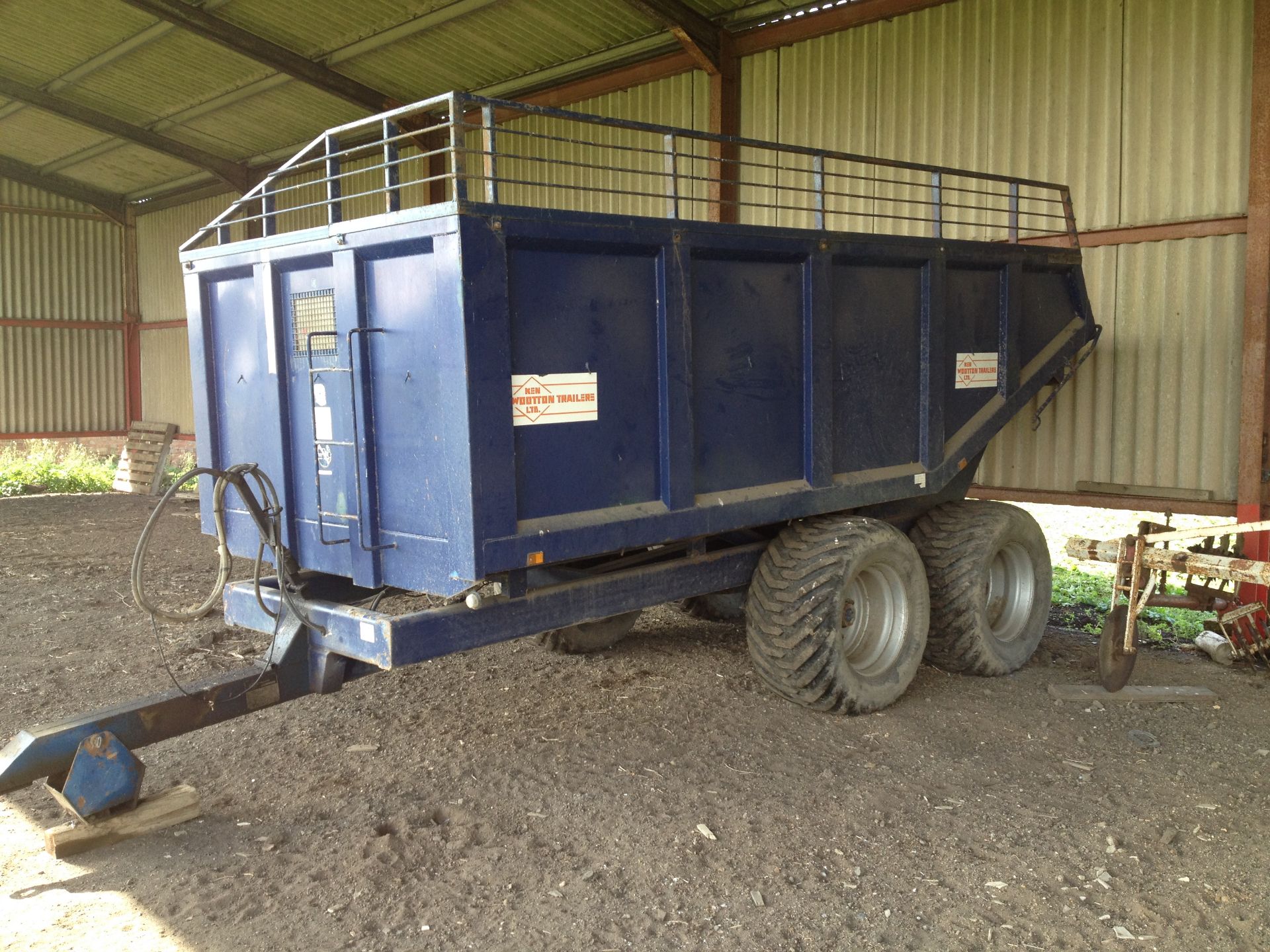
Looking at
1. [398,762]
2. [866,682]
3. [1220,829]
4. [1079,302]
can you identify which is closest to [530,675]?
[398,762]

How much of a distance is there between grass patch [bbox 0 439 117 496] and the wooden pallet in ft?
1.35

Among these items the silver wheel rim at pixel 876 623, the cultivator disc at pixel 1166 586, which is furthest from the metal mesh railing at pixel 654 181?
the cultivator disc at pixel 1166 586

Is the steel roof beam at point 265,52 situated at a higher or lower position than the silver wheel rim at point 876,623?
higher

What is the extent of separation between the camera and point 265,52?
37.8ft

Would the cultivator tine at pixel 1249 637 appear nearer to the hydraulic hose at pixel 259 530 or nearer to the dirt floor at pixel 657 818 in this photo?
the dirt floor at pixel 657 818

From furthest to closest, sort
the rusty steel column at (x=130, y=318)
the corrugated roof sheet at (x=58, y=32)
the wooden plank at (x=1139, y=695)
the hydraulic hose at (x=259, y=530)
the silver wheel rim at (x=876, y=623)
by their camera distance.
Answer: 1. the rusty steel column at (x=130, y=318)
2. the corrugated roof sheet at (x=58, y=32)
3. the wooden plank at (x=1139, y=695)
4. the silver wheel rim at (x=876, y=623)
5. the hydraulic hose at (x=259, y=530)

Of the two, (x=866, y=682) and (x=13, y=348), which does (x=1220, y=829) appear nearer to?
(x=866, y=682)

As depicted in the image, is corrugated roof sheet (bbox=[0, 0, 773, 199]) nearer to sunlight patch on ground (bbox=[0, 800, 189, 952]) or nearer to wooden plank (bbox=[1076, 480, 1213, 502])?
wooden plank (bbox=[1076, 480, 1213, 502])

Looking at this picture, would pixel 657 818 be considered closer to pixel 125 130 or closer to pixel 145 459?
pixel 125 130

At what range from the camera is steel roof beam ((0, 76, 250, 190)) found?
554 inches

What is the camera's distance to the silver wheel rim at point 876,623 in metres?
5.48

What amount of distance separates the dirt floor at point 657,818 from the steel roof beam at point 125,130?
1097 centimetres

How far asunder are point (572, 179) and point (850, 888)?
10.0 metres

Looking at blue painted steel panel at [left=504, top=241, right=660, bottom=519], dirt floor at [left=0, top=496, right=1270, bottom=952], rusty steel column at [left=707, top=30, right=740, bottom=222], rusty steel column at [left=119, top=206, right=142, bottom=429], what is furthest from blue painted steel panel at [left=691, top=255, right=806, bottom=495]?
rusty steel column at [left=119, top=206, right=142, bottom=429]
